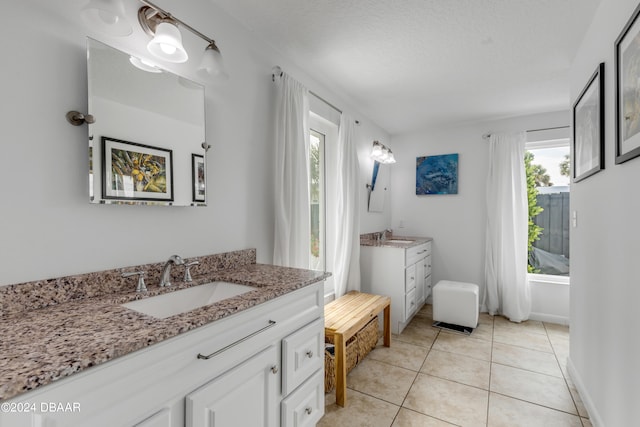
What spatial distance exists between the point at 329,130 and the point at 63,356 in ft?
8.77

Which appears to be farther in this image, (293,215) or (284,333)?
(293,215)

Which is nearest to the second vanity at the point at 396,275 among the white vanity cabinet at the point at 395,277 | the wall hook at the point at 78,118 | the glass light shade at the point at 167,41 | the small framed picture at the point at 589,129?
the white vanity cabinet at the point at 395,277

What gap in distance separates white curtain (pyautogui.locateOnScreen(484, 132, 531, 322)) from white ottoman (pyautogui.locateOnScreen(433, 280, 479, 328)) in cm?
59

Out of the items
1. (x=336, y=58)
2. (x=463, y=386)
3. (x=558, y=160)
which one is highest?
(x=336, y=58)

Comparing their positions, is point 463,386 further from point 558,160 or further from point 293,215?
point 558,160

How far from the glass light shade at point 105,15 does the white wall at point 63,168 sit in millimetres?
108

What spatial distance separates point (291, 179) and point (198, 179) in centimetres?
67

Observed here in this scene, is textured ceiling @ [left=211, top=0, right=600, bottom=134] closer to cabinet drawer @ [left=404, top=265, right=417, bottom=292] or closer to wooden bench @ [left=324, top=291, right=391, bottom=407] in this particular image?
cabinet drawer @ [left=404, top=265, right=417, bottom=292]

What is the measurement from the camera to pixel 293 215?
2076 mm

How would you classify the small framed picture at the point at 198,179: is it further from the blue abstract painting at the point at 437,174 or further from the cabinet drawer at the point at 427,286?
the blue abstract painting at the point at 437,174

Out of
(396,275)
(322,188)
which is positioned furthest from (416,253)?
(322,188)

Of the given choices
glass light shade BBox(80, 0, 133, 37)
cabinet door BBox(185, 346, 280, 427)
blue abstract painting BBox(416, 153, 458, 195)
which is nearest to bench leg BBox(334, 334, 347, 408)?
cabinet door BBox(185, 346, 280, 427)

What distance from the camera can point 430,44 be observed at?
2.06 metres

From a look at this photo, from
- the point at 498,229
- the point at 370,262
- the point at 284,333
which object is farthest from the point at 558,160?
the point at 284,333
